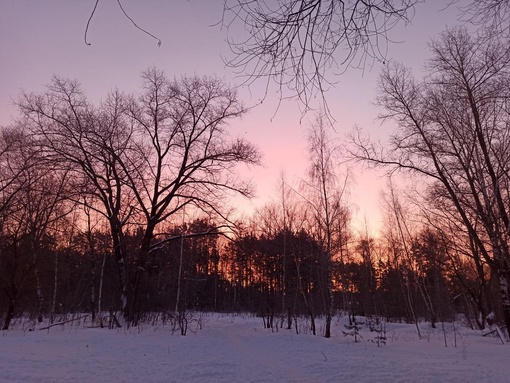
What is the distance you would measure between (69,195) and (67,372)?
1299cm

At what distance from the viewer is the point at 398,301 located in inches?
1480

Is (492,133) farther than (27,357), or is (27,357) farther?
(492,133)

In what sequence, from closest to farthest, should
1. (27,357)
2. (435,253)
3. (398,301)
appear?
(27,357), (435,253), (398,301)

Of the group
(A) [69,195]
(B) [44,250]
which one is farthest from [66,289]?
(A) [69,195]

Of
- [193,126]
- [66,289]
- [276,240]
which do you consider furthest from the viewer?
[66,289]

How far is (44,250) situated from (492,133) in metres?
19.9

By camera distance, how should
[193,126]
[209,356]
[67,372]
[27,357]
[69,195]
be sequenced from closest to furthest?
[67,372]
[27,357]
[209,356]
[69,195]
[193,126]

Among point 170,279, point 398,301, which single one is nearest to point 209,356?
point 170,279

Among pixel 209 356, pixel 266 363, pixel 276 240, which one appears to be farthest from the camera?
pixel 276 240

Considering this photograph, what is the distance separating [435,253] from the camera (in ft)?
84.4

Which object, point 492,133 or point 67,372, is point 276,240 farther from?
point 67,372

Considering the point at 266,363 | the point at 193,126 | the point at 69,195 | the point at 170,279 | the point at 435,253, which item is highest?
the point at 193,126

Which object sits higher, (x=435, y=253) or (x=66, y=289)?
(x=435, y=253)

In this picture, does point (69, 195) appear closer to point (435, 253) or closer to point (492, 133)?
point (492, 133)
